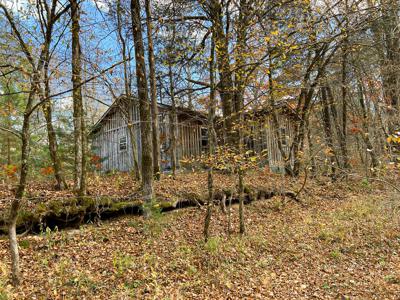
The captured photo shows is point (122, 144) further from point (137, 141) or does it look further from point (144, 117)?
point (144, 117)

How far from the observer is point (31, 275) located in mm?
4891

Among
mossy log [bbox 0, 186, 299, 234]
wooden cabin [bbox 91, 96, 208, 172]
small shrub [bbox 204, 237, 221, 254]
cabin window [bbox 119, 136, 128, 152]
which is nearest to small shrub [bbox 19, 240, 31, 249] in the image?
mossy log [bbox 0, 186, 299, 234]

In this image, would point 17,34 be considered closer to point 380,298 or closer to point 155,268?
point 155,268

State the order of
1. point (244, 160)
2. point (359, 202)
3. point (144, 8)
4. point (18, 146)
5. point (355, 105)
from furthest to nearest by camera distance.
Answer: point (355, 105), point (18, 146), point (359, 202), point (144, 8), point (244, 160)

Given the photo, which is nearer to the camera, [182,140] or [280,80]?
[280,80]

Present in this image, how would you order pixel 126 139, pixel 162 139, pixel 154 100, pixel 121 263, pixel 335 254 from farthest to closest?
pixel 126 139 → pixel 162 139 → pixel 154 100 → pixel 335 254 → pixel 121 263

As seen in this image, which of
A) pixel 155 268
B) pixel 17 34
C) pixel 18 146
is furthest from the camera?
pixel 18 146

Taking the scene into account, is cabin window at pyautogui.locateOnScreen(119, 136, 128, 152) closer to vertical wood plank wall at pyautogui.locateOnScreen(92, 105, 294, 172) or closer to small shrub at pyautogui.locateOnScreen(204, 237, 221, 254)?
Result: vertical wood plank wall at pyautogui.locateOnScreen(92, 105, 294, 172)

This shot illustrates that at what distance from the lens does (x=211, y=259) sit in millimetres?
6098

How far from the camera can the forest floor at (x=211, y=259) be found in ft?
16.0

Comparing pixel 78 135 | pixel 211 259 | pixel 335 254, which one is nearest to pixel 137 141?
pixel 78 135

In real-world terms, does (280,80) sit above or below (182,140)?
above

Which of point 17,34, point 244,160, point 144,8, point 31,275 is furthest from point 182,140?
point 31,275

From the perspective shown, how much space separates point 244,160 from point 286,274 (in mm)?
2997
